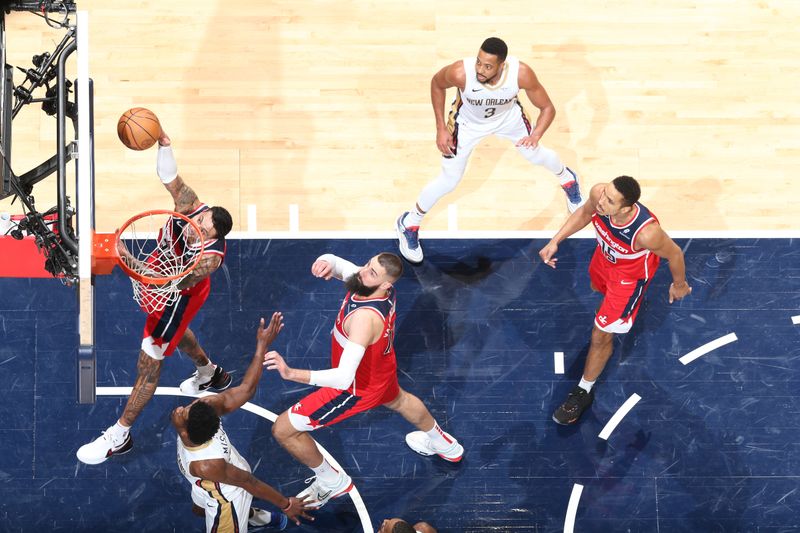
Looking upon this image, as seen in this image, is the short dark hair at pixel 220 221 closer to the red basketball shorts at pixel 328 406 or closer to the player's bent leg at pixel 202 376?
the player's bent leg at pixel 202 376

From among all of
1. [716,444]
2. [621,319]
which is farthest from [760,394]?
[621,319]

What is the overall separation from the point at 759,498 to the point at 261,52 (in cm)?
623


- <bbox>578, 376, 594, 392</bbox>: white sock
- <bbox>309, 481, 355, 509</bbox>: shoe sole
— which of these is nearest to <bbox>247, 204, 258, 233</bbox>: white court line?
<bbox>309, 481, 355, 509</bbox>: shoe sole

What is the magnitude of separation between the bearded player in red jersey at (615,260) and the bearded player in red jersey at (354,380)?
1342 mm

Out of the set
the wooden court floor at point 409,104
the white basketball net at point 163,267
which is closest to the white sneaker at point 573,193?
the wooden court floor at point 409,104

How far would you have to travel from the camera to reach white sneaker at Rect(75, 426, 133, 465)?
847cm

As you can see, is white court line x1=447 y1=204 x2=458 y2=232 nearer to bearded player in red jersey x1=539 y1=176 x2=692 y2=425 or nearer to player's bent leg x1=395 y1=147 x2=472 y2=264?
player's bent leg x1=395 y1=147 x2=472 y2=264

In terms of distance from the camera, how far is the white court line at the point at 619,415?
348 inches

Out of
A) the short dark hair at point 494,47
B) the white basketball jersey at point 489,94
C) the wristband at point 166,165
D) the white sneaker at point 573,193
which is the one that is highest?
the short dark hair at point 494,47

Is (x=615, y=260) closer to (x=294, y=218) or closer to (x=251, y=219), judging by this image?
(x=294, y=218)

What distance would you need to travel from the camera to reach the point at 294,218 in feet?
31.0

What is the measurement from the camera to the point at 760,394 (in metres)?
8.91

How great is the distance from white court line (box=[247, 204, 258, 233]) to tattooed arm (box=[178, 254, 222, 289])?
1564mm

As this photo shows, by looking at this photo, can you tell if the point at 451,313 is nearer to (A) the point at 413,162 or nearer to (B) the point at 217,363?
(A) the point at 413,162
